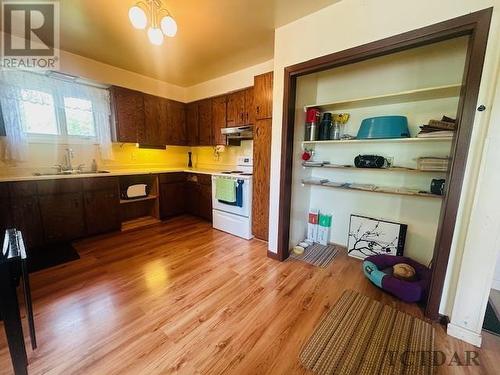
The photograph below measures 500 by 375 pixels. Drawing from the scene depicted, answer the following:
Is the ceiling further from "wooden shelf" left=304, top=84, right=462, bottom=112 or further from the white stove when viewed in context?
the white stove

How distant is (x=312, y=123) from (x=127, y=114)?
289 cm

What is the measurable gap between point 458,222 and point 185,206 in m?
3.76

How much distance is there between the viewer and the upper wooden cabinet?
3154 millimetres

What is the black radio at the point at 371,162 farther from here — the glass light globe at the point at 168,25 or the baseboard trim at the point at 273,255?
the glass light globe at the point at 168,25

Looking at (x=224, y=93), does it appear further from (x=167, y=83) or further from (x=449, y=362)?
(x=449, y=362)

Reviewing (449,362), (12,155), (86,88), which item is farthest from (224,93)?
(449,362)

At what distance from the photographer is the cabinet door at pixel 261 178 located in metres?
2.72

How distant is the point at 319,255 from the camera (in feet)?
8.25

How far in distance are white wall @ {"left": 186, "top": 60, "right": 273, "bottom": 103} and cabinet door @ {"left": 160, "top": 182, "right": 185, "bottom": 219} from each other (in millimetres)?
1798

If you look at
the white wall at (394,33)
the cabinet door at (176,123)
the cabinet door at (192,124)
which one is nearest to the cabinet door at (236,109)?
the cabinet door at (192,124)

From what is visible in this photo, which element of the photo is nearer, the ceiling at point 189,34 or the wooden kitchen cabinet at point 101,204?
the ceiling at point 189,34

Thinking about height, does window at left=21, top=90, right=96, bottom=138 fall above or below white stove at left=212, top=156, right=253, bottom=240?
above

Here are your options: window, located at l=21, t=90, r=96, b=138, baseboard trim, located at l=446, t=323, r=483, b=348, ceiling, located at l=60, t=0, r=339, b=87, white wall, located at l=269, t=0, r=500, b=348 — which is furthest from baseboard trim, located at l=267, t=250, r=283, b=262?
window, located at l=21, t=90, r=96, b=138

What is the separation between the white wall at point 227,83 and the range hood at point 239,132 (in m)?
0.70
